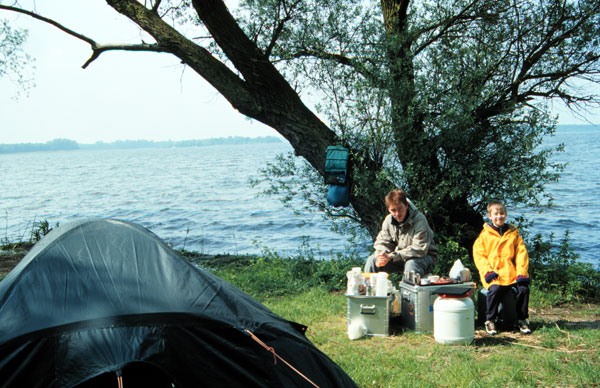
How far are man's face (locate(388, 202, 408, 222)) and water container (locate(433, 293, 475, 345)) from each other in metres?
1.14

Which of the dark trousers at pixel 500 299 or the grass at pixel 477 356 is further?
the dark trousers at pixel 500 299

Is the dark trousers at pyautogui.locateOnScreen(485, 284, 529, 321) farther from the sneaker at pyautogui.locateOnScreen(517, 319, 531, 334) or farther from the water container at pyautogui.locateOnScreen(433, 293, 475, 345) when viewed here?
the water container at pyautogui.locateOnScreen(433, 293, 475, 345)

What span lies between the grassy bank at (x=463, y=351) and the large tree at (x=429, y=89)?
169cm

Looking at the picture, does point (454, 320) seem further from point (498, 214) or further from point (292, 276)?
point (292, 276)

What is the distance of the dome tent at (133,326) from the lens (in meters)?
2.63

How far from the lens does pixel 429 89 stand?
736 cm

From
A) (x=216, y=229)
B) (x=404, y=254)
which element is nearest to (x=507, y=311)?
(x=404, y=254)

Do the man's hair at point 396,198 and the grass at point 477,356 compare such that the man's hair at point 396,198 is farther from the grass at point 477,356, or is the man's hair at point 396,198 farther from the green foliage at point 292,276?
the green foliage at point 292,276

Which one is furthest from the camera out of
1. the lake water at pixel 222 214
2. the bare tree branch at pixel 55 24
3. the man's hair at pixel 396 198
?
the lake water at pixel 222 214

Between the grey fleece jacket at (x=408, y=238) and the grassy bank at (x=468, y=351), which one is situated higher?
the grey fleece jacket at (x=408, y=238)

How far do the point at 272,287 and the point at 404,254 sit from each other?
2424 mm

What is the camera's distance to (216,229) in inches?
A: 678

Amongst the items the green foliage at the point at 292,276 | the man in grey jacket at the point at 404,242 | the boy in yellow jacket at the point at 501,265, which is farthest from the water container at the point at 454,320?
the green foliage at the point at 292,276

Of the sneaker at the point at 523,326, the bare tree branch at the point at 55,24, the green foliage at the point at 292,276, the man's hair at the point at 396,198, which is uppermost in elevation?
the bare tree branch at the point at 55,24
